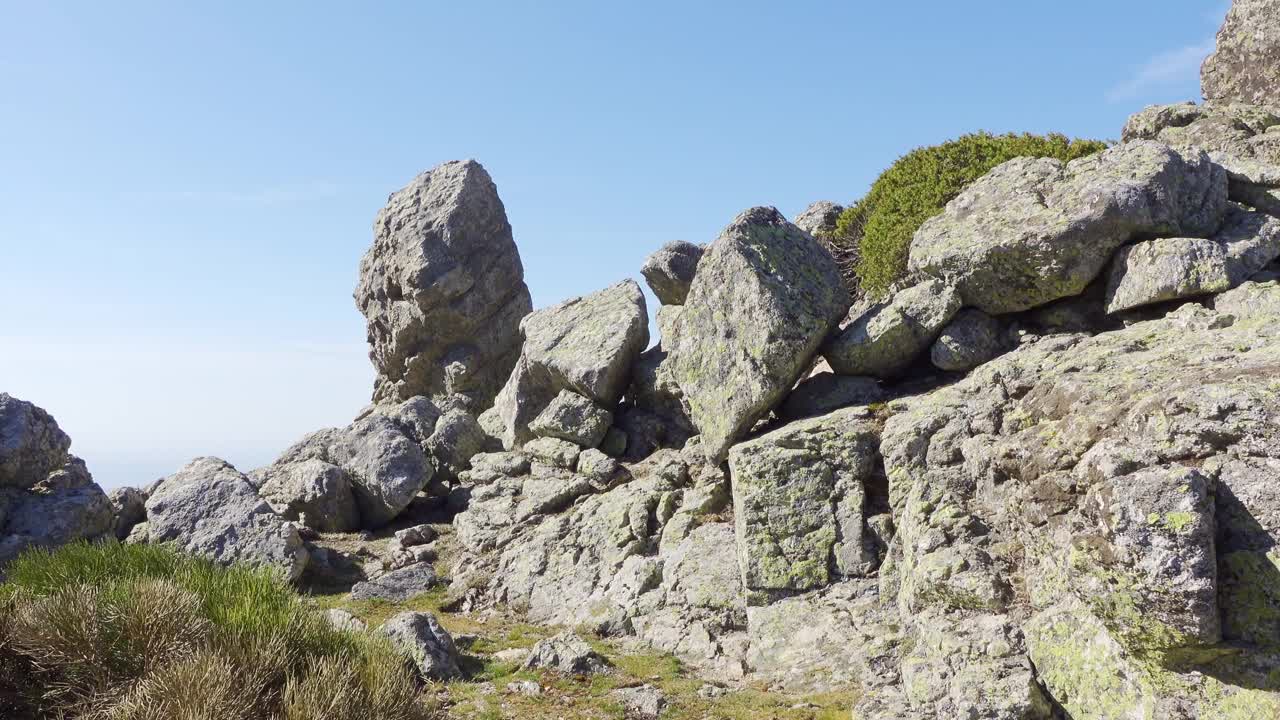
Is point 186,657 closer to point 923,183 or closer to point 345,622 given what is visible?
point 345,622

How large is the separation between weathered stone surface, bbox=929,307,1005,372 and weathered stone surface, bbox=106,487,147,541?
2590 cm

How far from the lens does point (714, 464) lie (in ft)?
74.4

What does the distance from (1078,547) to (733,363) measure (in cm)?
1194

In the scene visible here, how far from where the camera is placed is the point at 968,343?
20828 mm

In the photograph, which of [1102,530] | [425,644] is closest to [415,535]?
[425,644]

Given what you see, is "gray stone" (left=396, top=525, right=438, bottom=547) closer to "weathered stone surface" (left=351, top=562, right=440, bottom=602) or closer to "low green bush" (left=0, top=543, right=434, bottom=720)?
"weathered stone surface" (left=351, top=562, right=440, bottom=602)

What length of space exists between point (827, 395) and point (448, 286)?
21.5 metres

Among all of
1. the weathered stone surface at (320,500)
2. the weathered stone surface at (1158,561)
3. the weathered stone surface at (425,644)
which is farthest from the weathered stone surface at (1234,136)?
the weathered stone surface at (320,500)

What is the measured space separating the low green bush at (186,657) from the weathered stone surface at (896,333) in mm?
12957

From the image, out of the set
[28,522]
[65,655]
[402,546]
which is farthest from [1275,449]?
[28,522]

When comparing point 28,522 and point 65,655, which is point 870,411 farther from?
point 28,522

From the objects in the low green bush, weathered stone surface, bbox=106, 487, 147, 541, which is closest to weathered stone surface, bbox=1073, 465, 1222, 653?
the low green bush

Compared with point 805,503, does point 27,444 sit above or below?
above

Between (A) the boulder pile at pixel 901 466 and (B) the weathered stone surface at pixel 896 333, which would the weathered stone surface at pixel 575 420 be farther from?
(B) the weathered stone surface at pixel 896 333
